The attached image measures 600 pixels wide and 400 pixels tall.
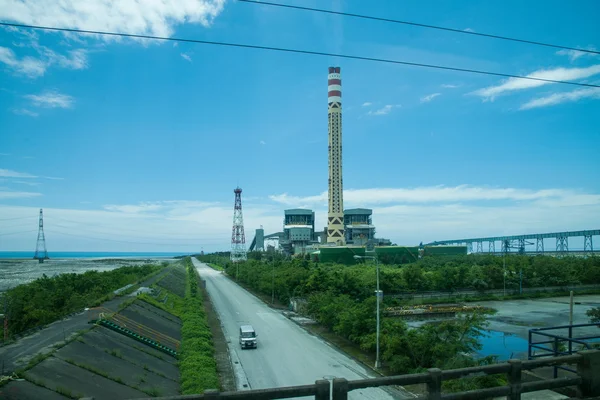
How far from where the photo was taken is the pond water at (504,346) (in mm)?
25559

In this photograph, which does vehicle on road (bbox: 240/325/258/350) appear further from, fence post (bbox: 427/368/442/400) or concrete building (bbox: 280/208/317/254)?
concrete building (bbox: 280/208/317/254)

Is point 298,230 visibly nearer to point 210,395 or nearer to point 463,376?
point 463,376

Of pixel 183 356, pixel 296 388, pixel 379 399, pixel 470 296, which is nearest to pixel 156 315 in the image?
pixel 183 356

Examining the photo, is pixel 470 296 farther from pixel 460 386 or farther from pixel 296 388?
pixel 296 388

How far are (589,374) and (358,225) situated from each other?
128 meters

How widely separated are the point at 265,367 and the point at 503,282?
4586 cm

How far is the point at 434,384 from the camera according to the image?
591cm

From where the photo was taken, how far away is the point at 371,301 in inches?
1039

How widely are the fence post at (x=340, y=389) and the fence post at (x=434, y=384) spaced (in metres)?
1.32

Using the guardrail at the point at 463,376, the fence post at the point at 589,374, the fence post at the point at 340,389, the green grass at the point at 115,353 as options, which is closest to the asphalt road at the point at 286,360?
the green grass at the point at 115,353

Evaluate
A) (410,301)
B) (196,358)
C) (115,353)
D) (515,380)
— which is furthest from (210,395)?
(410,301)

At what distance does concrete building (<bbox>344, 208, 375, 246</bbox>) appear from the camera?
134 meters

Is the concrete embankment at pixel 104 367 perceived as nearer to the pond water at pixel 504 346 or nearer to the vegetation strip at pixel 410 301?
the vegetation strip at pixel 410 301

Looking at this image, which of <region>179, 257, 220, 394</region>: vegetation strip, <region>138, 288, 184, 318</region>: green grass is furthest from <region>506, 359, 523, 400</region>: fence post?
<region>138, 288, 184, 318</region>: green grass
